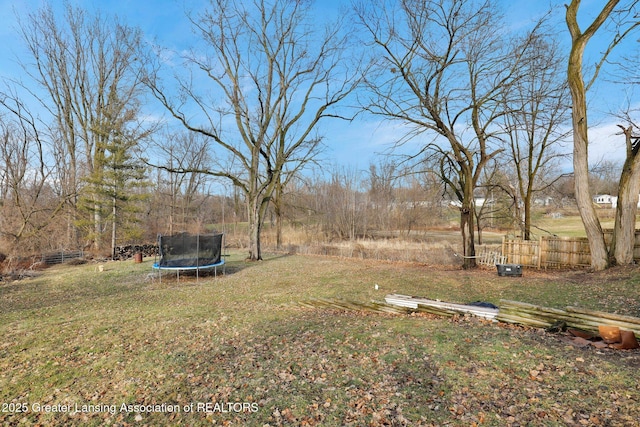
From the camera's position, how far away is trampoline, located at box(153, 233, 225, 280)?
9117mm

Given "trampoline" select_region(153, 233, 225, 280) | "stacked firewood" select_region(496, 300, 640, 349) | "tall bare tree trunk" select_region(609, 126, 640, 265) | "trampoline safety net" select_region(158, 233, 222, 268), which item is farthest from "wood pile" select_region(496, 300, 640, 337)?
"trampoline safety net" select_region(158, 233, 222, 268)

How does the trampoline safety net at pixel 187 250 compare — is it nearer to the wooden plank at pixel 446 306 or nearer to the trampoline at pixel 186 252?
the trampoline at pixel 186 252

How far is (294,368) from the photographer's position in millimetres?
3521

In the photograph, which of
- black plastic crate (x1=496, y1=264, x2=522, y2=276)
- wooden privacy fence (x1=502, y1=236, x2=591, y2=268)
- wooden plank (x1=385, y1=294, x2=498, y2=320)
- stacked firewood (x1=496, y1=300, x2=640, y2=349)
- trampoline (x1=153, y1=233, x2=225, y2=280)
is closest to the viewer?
stacked firewood (x1=496, y1=300, x2=640, y2=349)

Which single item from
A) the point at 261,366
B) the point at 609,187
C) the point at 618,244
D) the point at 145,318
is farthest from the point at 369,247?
the point at 609,187

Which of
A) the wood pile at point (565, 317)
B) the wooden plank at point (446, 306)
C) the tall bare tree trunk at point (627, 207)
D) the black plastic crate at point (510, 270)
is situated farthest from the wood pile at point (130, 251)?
the tall bare tree trunk at point (627, 207)

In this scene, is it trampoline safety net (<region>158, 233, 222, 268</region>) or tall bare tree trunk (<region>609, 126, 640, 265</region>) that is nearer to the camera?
tall bare tree trunk (<region>609, 126, 640, 265</region>)

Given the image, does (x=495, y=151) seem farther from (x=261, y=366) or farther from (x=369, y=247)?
(x=261, y=366)

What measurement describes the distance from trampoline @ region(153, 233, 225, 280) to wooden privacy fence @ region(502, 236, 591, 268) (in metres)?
10.6

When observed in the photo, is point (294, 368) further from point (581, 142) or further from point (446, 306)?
point (581, 142)

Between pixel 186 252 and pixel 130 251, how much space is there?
342 inches

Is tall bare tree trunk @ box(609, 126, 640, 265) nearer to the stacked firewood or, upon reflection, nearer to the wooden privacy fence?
the wooden privacy fence

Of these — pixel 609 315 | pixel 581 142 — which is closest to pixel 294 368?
pixel 609 315

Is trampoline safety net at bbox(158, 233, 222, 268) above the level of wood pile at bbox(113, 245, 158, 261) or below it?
above
